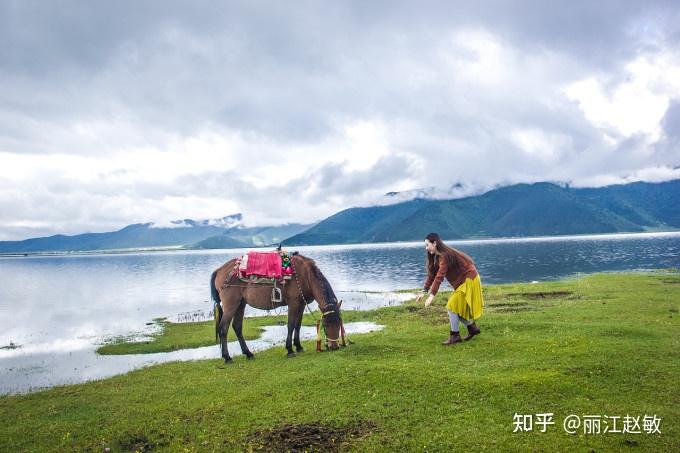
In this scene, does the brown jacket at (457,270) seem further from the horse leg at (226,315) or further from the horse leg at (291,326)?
the horse leg at (226,315)

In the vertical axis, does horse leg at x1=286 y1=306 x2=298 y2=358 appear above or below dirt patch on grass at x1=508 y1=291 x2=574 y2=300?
above

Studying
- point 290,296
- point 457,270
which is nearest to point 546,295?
point 457,270

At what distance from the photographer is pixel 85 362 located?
27.5 metres

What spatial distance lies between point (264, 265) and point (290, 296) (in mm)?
1686

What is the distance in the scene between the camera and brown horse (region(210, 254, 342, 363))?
57.6ft

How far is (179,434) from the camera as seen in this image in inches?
414

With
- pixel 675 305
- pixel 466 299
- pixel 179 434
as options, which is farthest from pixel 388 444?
pixel 675 305

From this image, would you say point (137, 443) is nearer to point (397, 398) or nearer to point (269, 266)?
point (397, 398)

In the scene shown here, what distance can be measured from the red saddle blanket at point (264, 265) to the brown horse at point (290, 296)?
0.58m

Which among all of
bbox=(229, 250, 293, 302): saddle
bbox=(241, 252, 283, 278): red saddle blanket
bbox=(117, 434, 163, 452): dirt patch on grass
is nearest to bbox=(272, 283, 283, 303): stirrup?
bbox=(229, 250, 293, 302): saddle

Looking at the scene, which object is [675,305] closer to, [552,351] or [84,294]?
[552,351]

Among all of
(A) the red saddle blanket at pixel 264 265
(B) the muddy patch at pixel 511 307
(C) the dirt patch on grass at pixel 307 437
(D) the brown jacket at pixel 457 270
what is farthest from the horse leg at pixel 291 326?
(B) the muddy patch at pixel 511 307

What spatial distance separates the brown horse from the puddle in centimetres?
301

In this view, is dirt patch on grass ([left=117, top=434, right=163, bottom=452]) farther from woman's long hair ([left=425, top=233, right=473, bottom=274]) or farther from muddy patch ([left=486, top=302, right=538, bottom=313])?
muddy patch ([left=486, top=302, right=538, bottom=313])
